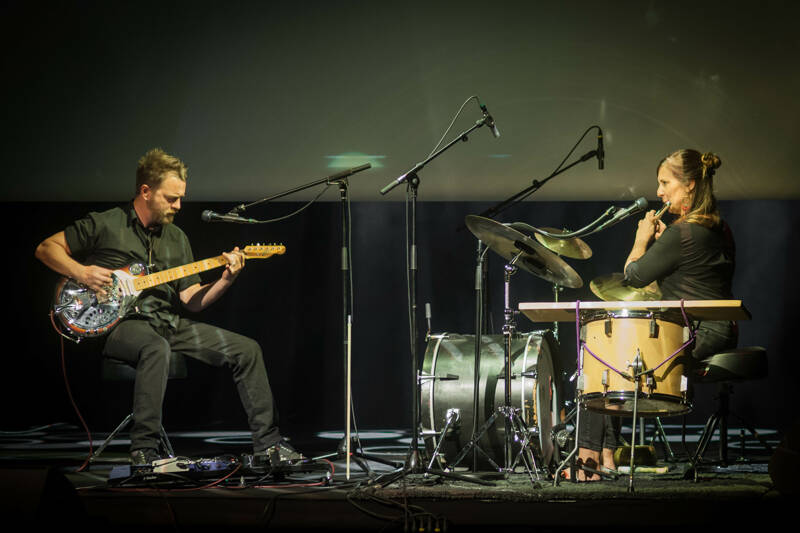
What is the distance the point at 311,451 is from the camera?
15.3 feet

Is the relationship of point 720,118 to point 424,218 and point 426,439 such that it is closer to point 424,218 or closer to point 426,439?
point 424,218

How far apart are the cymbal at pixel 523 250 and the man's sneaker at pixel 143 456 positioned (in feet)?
5.77

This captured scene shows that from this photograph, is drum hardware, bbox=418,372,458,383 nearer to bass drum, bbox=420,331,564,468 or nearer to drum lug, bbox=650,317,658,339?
bass drum, bbox=420,331,564,468

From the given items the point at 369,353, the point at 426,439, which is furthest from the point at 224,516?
the point at 369,353

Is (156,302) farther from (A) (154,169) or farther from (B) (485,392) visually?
(B) (485,392)

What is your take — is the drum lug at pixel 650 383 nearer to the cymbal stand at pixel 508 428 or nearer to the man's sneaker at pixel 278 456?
the cymbal stand at pixel 508 428

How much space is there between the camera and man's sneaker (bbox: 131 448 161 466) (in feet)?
11.0

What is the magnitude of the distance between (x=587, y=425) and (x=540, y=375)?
1.03 ft

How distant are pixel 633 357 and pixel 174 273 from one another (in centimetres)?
240

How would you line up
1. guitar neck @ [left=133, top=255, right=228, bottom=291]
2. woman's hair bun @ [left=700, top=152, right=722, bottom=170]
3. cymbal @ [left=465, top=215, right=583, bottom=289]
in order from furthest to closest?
guitar neck @ [left=133, top=255, right=228, bottom=291] < woman's hair bun @ [left=700, top=152, right=722, bottom=170] < cymbal @ [left=465, top=215, right=583, bottom=289]

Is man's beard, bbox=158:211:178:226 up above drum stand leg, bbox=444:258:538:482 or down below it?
above

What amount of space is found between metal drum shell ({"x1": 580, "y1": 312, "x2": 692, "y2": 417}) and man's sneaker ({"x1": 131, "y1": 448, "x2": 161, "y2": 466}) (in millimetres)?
1916

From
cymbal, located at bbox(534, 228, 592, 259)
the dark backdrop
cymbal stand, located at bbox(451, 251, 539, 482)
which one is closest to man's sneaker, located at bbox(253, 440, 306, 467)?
cymbal stand, located at bbox(451, 251, 539, 482)

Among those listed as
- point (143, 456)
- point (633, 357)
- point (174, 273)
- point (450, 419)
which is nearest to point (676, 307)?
point (633, 357)
